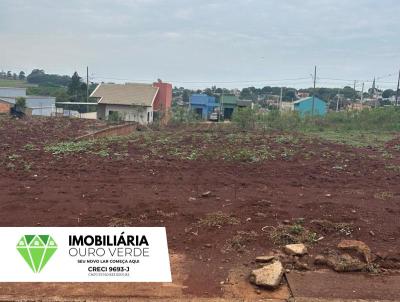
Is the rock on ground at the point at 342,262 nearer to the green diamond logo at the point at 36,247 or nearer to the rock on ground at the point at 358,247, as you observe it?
the rock on ground at the point at 358,247

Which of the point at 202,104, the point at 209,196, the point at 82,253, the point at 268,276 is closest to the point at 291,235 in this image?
the point at 268,276

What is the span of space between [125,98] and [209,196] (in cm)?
3269

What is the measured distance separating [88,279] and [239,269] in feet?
5.53

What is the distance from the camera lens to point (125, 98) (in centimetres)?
3934

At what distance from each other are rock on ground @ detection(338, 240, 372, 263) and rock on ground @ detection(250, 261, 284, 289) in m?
1.07

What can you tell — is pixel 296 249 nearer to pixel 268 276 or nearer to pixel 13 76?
pixel 268 276

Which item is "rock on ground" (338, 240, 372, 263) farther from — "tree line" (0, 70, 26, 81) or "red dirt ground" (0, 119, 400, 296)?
"tree line" (0, 70, 26, 81)

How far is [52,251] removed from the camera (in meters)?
3.97

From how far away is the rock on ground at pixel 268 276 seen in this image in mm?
4504

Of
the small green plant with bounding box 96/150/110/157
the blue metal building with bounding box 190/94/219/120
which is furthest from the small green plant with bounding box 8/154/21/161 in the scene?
the blue metal building with bounding box 190/94/219/120

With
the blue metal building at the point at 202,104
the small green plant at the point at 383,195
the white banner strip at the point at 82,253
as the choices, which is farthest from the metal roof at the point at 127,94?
the white banner strip at the point at 82,253

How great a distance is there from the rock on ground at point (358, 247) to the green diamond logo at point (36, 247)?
3.29m

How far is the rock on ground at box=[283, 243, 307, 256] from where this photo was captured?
5.21 m

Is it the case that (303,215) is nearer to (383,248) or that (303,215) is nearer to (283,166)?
(383,248)
